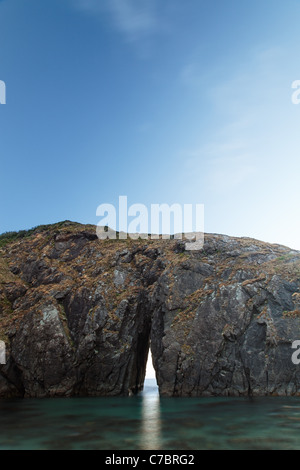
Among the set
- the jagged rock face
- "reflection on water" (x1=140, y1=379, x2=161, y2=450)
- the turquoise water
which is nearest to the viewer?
"reflection on water" (x1=140, y1=379, x2=161, y2=450)

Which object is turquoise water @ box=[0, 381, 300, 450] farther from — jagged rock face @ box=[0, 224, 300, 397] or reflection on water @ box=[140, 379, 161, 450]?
jagged rock face @ box=[0, 224, 300, 397]

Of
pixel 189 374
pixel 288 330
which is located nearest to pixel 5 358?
pixel 189 374

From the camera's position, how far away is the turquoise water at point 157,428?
18.9 meters

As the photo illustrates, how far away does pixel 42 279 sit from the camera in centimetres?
6225

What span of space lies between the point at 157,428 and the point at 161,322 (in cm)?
2939

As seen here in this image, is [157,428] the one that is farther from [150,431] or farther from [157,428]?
[150,431]

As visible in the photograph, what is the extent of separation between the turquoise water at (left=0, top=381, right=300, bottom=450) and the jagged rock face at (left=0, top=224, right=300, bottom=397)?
37.3 ft

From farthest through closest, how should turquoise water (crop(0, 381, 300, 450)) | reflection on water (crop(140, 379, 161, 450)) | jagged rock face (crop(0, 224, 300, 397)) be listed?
jagged rock face (crop(0, 224, 300, 397)) < turquoise water (crop(0, 381, 300, 450)) < reflection on water (crop(140, 379, 161, 450))

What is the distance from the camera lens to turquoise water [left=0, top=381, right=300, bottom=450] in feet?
62.1

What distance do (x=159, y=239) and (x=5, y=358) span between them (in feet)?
113

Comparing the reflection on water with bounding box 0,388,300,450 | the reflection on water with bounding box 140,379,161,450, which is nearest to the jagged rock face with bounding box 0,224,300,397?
the reflection on water with bounding box 0,388,300,450

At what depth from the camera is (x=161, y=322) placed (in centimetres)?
5294

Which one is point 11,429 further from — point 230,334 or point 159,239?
point 159,239

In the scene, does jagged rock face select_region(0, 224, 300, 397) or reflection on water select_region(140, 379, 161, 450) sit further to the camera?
jagged rock face select_region(0, 224, 300, 397)
